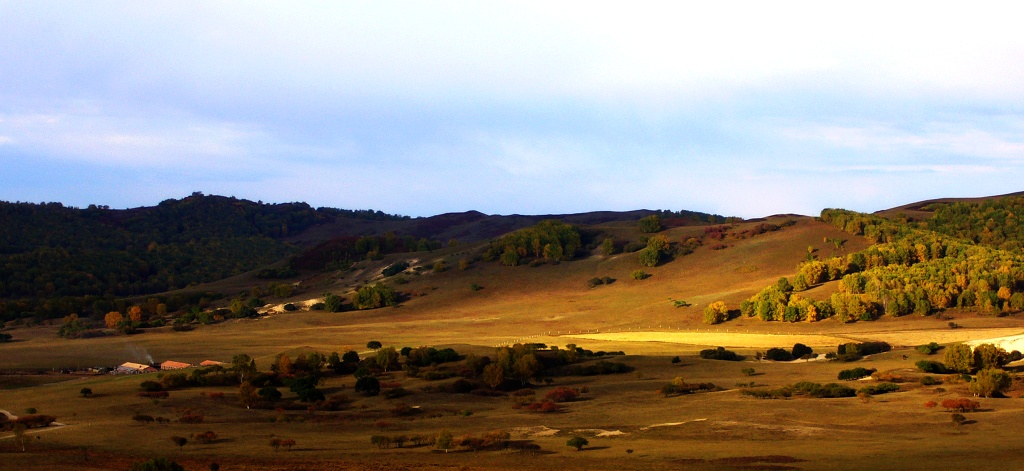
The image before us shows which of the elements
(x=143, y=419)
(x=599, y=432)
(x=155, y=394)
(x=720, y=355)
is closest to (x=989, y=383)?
(x=599, y=432)

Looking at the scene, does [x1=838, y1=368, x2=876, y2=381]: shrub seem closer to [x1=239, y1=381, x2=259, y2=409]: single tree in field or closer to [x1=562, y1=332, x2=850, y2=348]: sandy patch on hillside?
[x1=562, y1=332, x2=850, y2=348]: sandy patch on hillside

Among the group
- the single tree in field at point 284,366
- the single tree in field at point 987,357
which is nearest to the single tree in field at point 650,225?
the single tree in field at point 987,357

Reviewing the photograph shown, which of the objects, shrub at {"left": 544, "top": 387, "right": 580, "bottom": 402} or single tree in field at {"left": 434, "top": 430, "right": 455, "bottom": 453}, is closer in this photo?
single tree in field at {"left": 434, "top": 430, "right": 455, "bottom": 453}

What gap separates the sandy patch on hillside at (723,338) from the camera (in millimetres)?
69688

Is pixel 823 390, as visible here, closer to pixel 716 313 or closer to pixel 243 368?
pixel 243 368

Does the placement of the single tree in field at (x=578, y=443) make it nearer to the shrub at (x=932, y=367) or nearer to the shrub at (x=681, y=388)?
the shrub at (x=681, y=388)

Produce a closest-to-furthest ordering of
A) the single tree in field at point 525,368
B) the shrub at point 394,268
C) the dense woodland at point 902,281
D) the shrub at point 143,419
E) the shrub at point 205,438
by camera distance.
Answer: the shrub at point 205,438
the shrub at point 143,419
the single tree in field at point 525,368
the dense woodland at point 902,281
the shrub at point 394,268

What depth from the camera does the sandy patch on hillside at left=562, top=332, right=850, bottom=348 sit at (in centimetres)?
6969

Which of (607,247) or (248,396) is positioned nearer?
(248,396)

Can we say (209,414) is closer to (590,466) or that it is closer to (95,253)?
(590,466)

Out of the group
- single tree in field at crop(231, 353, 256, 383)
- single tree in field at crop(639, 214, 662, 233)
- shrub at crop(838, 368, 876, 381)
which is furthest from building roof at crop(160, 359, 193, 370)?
single tree in field at crop(639, 214, 662, 233)

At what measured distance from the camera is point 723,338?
7456cm

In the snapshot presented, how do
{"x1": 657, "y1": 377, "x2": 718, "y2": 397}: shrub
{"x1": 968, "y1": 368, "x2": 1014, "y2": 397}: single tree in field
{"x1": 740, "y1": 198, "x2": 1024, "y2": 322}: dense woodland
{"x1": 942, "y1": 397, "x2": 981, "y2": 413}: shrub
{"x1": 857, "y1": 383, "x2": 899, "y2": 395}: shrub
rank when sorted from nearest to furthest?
1. {"x1": 942, "y1": 397, "x2": 981, "y2": 413}: shrub
2. {"x1": 968, "y1": 368, "x2": 1014, "y2": 397}: single tree in field
3. {"x1": 857, "y1": 383, "x2": 899, "y2": 395}: shrub
4. {"x1": 657, "y1": 377, "x2": 718, "y2": 397}: shrub
5. {"x1": 740, "y1": 198, "x2": 1024, "y2": 322}: dense woodland

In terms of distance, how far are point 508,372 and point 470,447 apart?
2007 centimetres
